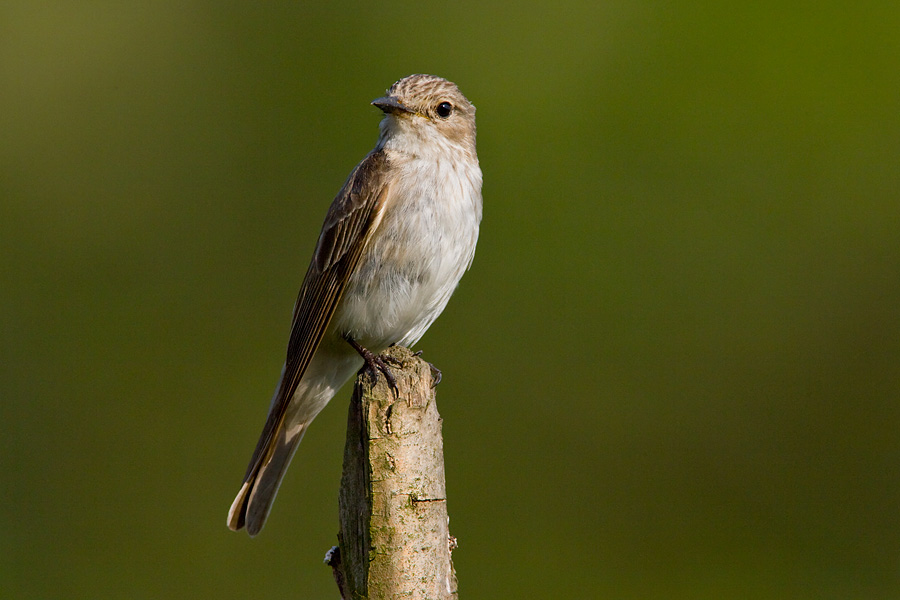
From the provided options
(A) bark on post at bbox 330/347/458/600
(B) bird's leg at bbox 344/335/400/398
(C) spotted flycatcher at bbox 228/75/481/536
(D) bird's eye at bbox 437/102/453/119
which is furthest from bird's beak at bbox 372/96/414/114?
(A) bark on post at bbox 330/347/458/600

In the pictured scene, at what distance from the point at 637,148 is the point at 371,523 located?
12.8 ft

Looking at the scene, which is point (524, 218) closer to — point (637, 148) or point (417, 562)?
point (637, 148)

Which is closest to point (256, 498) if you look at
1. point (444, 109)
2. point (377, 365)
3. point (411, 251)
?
point (377, 365)

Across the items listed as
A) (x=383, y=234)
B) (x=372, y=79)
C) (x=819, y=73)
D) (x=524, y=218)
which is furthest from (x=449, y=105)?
(x=819, y=73)

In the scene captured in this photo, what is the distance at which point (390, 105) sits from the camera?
13.5ft

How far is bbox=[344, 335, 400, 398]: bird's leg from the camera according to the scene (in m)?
2.72

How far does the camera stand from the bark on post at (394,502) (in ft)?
8.10

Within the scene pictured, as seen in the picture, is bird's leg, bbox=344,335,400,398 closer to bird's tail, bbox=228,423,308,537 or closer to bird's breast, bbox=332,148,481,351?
bird's breast, bbox=332,148,481,351

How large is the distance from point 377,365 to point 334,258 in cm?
89

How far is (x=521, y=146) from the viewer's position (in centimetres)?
593

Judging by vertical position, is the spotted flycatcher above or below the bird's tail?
above

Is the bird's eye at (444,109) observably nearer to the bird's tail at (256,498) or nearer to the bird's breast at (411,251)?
the bird's breast at (411,251)

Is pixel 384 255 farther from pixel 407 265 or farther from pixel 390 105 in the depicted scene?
pixel 390 105

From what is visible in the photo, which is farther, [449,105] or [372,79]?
[372,79]
